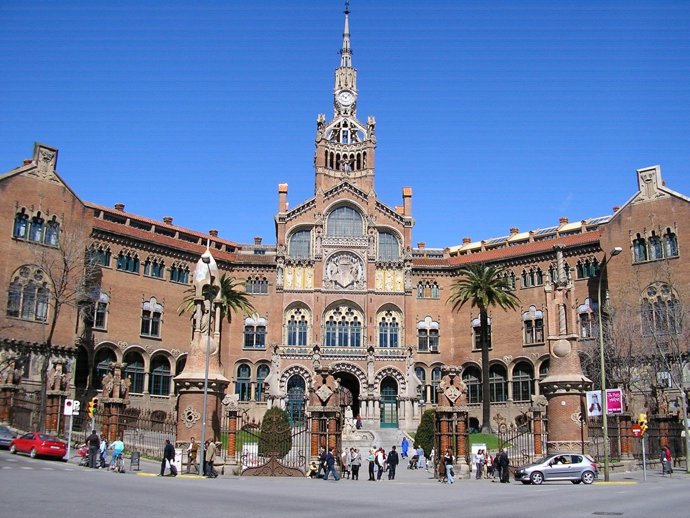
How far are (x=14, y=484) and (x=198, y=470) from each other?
1094 centimetres

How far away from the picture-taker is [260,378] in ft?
225

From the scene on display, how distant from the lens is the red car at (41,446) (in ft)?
113

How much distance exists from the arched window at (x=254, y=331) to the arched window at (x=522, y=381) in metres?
22.1

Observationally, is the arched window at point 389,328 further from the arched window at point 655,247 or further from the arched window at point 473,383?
the arched window at point 655,247

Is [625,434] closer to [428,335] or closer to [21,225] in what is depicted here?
[428,335]

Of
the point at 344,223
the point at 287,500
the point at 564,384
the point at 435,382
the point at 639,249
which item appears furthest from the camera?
the point at 344,223

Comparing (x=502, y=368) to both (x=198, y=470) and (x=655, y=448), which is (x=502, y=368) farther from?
(x=198, y=470)

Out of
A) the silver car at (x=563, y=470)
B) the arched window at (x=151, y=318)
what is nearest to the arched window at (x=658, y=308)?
the silver car at (x=563, y=470)

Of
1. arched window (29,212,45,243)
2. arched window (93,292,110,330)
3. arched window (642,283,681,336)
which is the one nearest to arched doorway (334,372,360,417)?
arched window (93,292,110,330)

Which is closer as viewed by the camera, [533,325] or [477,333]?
[533,325]

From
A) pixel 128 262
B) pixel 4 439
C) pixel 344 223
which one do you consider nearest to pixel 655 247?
pixel 344 223

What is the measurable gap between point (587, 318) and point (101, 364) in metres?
38.8

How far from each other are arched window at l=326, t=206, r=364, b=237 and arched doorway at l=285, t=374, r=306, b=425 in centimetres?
1353

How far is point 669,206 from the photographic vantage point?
195 ft
